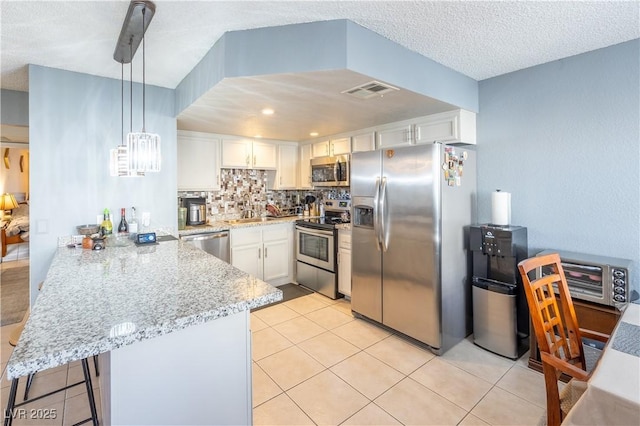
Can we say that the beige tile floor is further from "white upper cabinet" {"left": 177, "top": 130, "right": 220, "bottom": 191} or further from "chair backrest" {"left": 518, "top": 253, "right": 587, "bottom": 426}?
"white upper cabinet" {"left": 177, "top": 130, "right": 220, "bottom": 191}

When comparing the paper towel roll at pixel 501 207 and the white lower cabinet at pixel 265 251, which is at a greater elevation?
the paper towel roll at pixel 501 207

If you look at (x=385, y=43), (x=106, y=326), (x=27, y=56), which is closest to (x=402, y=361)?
(x=106, y=326)

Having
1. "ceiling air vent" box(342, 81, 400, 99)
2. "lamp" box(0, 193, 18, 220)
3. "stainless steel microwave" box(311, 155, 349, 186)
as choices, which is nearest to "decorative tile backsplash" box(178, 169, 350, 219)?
"stainless steel microwave" box(311, 155, 349, 186)

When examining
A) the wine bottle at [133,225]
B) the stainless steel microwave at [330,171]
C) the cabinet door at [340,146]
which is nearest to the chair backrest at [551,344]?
the stainless steel microwave at [330,171]

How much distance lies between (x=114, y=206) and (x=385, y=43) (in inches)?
105

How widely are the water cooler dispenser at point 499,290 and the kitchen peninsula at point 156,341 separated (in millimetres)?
2013

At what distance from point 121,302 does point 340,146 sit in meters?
3.26

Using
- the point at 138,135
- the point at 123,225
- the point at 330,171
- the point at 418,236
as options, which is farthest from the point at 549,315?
the point at 123,225

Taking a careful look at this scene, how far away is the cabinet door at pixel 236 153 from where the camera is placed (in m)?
4.06

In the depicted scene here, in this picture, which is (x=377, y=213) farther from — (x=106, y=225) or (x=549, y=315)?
(x=106, y=225)

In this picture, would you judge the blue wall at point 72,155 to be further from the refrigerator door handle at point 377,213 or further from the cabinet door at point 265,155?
the refrigerator door handle at point 377,213

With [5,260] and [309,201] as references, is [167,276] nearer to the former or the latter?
[309,201]

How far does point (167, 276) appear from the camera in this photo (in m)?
1.58

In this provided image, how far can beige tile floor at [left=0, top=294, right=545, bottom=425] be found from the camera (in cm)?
187
